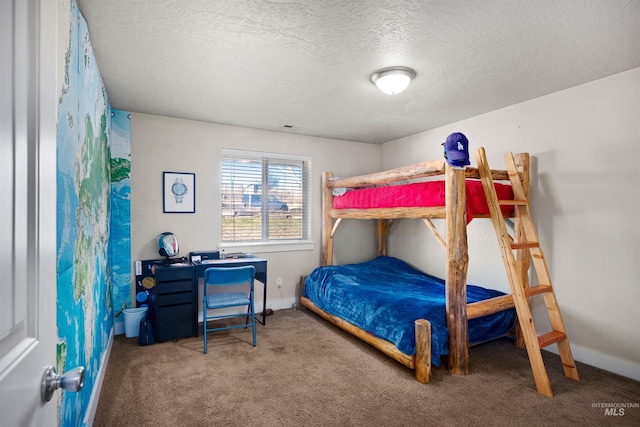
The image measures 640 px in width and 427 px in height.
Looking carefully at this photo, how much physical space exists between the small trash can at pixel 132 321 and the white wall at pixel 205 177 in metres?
0.55

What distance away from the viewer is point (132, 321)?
3.28 m

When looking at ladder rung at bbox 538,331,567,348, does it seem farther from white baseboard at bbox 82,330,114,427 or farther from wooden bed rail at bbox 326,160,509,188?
white baseboard at bbox 82,330,114,427

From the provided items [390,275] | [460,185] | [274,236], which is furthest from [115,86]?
[390,275]

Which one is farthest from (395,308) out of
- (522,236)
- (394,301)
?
(522,236)

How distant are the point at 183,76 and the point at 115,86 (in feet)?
2.22

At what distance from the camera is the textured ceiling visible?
1811mm

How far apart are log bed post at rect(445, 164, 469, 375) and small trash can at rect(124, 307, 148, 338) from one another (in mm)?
2845

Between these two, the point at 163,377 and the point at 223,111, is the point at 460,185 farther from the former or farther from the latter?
the point at 163,377

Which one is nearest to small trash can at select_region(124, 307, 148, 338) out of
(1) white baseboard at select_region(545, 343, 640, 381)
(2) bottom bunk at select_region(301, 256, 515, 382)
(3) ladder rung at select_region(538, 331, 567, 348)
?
(2) bottom bunk at select_region(301, 256, 515, 382)

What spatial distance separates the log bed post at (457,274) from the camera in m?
2.56

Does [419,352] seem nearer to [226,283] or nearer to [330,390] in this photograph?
[330,390]

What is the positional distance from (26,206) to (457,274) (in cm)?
260

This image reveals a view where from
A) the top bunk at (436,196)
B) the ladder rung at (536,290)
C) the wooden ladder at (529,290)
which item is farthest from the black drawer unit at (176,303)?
the ladder rung at (536,290)

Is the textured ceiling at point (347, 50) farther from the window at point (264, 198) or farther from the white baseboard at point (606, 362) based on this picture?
the white baseboard at point (606, 362)
